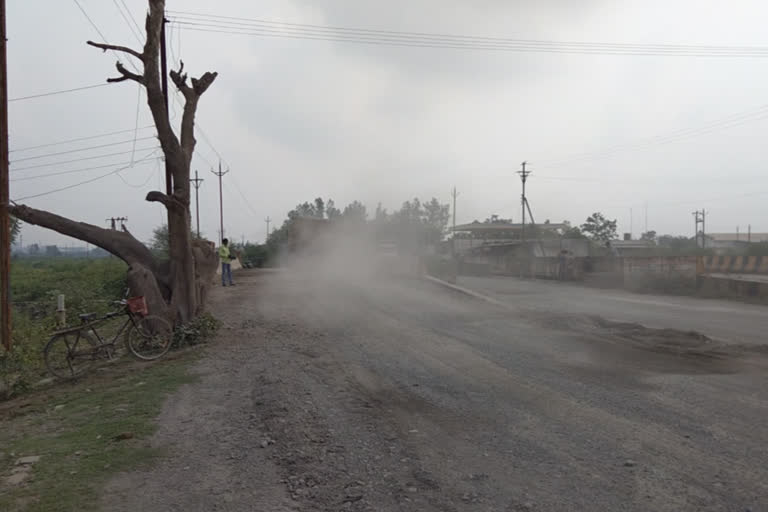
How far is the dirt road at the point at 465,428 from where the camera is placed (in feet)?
13.3

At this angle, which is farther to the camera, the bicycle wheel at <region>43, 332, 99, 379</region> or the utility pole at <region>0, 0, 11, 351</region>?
the utility pole at <region>0, 0, 11, 351</region>

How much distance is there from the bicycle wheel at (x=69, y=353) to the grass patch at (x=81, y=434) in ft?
1.62

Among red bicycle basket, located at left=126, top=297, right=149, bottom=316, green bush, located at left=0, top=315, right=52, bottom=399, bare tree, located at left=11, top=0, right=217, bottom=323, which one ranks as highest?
bare tree, located at left=11, top=0, right=217, bottom=323

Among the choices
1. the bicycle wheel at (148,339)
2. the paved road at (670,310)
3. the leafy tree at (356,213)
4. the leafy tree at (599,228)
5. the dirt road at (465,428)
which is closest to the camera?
the dirt road at (465,428)

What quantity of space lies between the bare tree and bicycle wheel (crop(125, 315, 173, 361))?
398 millimetres

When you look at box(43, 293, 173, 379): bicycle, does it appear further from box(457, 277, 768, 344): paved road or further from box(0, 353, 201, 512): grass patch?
box(457, 277, 768, 344): paved road

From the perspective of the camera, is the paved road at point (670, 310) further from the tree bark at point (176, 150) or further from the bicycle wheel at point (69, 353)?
the bicycle wheel at point (69, 353)

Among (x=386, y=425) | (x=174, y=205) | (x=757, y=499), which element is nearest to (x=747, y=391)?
(x=757, y=499)

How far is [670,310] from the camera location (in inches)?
641

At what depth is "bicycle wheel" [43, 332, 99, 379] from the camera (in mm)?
8734

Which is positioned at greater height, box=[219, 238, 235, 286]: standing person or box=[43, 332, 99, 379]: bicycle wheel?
box=[219, 238, 235, 286]: standing person

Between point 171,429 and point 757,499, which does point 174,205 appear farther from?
point 757,499

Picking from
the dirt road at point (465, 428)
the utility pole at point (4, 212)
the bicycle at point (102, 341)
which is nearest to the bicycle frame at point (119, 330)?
the bicycle at point (102, 341)

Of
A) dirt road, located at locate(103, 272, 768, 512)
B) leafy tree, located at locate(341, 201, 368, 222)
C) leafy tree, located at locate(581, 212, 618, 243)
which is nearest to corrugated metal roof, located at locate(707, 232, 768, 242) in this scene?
leafy tree, located at locate(581, 212, 618, 243)
